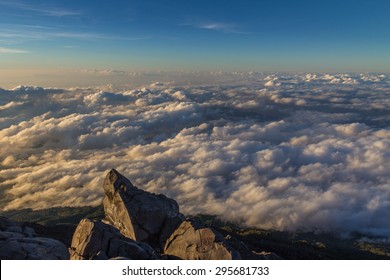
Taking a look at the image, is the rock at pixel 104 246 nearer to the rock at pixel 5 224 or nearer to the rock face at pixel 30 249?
the rock face at pixel 30 249

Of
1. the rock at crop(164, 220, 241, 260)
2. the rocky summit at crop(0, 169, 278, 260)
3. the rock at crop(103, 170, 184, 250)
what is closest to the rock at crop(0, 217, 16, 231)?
the rocky summit at crop(0, 169, 278, 260)

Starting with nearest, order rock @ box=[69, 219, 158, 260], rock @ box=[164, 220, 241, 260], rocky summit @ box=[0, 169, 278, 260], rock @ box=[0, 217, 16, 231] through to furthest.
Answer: rock @ box=[69, 219, 158, 260], rocky summit @ box=[0, 169, 278, 260], rock @ box=[164, 220, 241, 260], rock @ box=[0, 217, 16, 231]

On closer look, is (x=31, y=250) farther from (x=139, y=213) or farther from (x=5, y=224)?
(x=5, y=224)

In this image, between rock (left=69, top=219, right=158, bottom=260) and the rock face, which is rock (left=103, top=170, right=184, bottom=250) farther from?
the rock face

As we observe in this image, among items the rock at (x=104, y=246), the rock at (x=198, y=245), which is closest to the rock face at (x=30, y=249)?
the rock at (x=104, y=246)
